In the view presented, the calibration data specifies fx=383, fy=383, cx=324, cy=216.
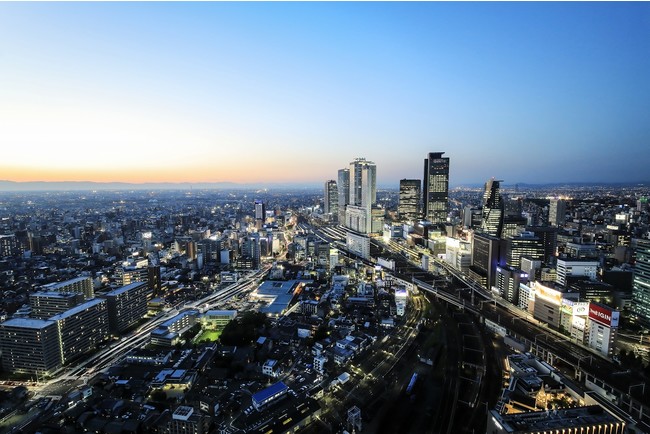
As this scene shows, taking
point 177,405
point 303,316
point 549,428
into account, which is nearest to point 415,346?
point 303,316

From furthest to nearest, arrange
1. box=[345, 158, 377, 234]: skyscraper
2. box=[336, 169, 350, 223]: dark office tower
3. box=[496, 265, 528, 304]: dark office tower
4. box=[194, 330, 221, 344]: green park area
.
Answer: box=[336, 169, 350, 223]: dark office tower, box=[345, 158, 377, 234]: skyscraper, box=[496, 265, 528, 304]: dark office tower, box=[194, 330, 221, 344]: green park area

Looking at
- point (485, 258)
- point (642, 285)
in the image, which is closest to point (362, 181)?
point (485, 258)

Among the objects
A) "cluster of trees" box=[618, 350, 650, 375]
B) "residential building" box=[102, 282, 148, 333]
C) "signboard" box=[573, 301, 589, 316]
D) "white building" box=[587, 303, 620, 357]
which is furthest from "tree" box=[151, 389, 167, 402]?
"signboard" box=[573, 301, 589, 316]

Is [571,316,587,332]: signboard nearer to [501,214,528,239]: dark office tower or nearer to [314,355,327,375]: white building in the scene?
[314,355,327,375]: white building

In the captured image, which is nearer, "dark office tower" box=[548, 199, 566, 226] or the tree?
the tree

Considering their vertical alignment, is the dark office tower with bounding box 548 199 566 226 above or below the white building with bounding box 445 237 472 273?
above

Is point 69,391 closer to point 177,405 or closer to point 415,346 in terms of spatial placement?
point 177,405
